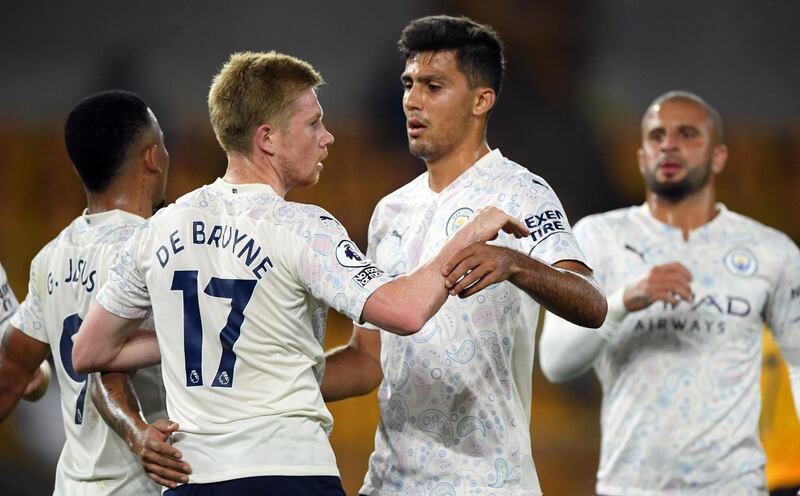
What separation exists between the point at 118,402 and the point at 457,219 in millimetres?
1195

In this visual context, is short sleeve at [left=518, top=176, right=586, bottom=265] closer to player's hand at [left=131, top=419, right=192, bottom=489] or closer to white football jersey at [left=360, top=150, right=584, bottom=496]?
white football jersey at [left=360, top=150, right=584, bottom=496]

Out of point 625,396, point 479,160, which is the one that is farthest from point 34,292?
point 625,396

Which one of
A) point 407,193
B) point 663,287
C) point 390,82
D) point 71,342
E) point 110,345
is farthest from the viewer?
point 390,82

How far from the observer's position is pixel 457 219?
353cm

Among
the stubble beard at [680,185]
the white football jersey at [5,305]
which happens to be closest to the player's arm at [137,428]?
the white football jersey at [5,305]

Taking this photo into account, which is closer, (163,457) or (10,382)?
(163,457)

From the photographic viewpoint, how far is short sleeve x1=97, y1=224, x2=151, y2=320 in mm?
2928

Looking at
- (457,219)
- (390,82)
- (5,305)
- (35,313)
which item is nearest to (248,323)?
(457,219)

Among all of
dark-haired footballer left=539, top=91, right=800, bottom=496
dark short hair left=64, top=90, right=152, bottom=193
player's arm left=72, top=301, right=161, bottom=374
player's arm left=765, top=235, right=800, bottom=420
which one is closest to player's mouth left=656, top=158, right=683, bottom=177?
dark-haired footballer left=539, top=91, right=800, bottom=496

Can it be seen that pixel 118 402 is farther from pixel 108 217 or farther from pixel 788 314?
pixel 788 314

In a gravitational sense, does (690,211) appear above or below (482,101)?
below

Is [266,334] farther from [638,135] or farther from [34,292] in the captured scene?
[638,135]

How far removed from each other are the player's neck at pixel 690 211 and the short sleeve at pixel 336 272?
2639mm

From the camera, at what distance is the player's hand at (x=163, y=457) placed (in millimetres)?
2807
